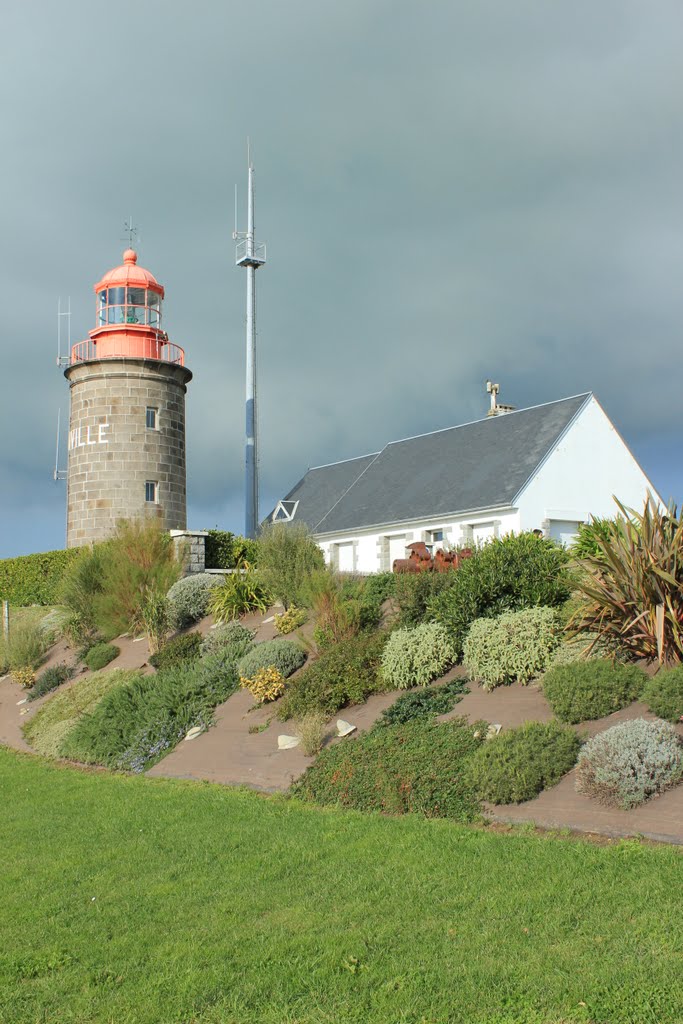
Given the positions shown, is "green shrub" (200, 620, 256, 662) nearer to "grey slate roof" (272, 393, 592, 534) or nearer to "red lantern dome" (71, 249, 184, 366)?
"grey slate roof" (272, 393, 592, 534)

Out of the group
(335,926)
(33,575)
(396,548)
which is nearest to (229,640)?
(335,926)

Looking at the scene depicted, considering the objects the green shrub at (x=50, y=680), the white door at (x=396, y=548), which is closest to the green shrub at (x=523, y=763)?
the green shrub at (x=50, y=680)

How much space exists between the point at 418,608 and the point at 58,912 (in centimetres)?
891

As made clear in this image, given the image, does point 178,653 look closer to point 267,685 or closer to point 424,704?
point 267,685

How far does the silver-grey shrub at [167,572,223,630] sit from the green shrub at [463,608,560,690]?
363 inches

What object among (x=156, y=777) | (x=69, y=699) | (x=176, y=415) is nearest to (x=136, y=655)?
(x=69, y=699)

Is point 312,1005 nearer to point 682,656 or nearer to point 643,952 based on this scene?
point 643,952

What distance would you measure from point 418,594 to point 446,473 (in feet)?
56.9

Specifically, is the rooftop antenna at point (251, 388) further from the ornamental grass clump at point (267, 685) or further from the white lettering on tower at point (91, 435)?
the ornamental grass clump at point (267, 685)

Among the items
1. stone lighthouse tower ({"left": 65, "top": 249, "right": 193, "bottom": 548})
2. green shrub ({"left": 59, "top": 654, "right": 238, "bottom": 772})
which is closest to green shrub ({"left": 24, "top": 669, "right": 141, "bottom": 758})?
green shrub ({"left": 59, "top": 654, "right": 238, "bottom": 772})

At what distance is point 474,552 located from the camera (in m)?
14.6

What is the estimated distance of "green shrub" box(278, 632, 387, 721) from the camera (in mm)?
12906

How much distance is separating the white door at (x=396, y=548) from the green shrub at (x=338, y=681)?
688 inches

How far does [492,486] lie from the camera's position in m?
28.7
